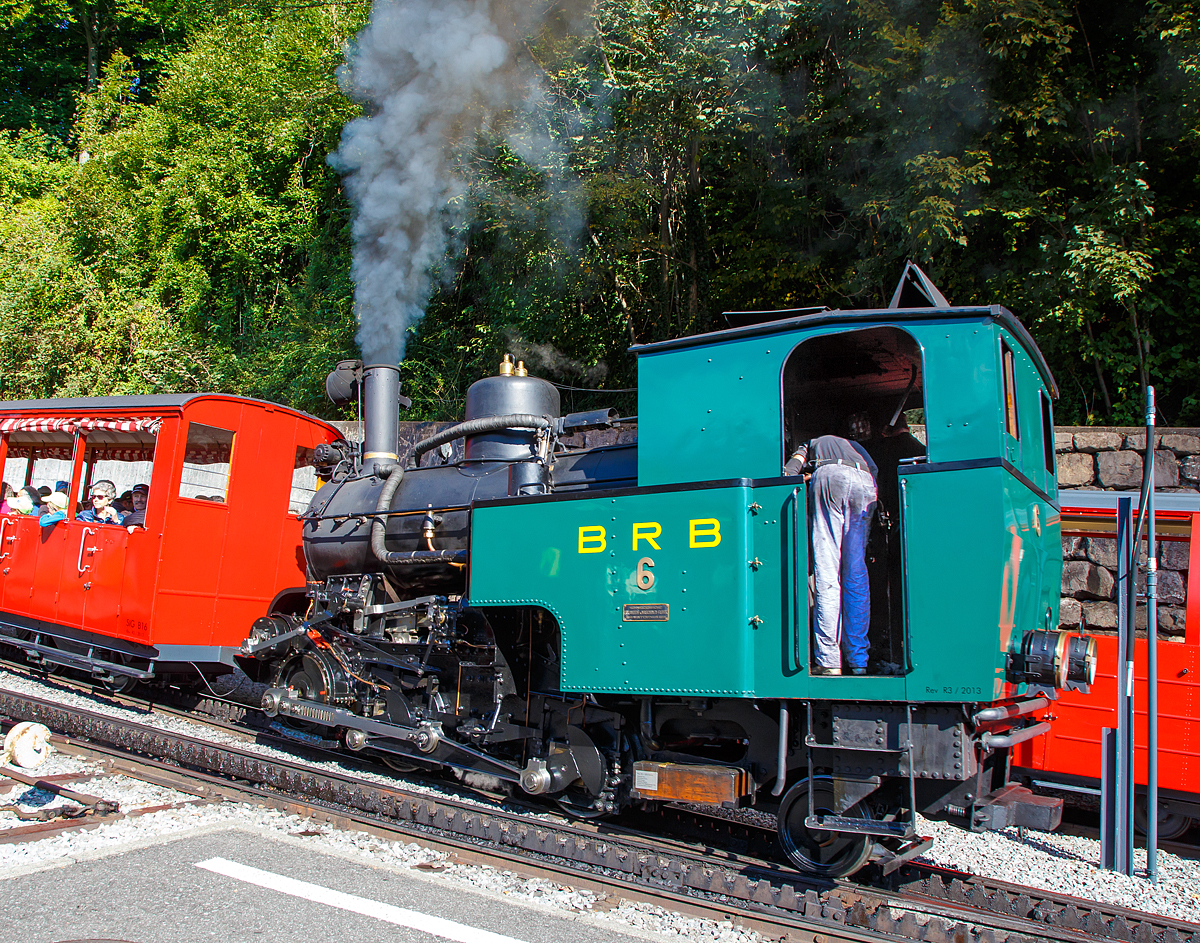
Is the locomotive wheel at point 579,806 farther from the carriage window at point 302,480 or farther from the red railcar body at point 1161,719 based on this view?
the carriage window at point 302,480

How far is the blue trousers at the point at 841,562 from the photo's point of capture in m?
3.80

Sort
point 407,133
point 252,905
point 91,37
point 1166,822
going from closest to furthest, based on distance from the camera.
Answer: point 252,905 < point 1166,822 < point 407,133 < point 91,37

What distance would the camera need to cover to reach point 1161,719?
5.37 m

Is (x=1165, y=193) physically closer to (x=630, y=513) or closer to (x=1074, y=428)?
(x=1074, y=428)

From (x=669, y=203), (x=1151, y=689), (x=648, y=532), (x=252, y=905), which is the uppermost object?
(x=669, y=203)

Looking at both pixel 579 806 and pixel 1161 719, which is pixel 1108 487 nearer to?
pixel 1161 719

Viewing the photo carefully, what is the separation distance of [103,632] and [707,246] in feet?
32.7

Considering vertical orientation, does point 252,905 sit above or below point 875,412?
below

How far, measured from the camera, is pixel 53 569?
7473 mm

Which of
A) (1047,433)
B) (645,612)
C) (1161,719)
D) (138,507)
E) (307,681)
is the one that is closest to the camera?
(645,612)

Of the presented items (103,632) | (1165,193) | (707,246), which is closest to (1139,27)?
(1165,193)

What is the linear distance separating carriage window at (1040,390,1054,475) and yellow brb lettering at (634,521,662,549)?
2.48 m

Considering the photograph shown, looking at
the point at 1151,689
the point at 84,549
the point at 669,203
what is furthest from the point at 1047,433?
the point at 669,203

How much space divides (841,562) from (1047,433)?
2039 millimetres
